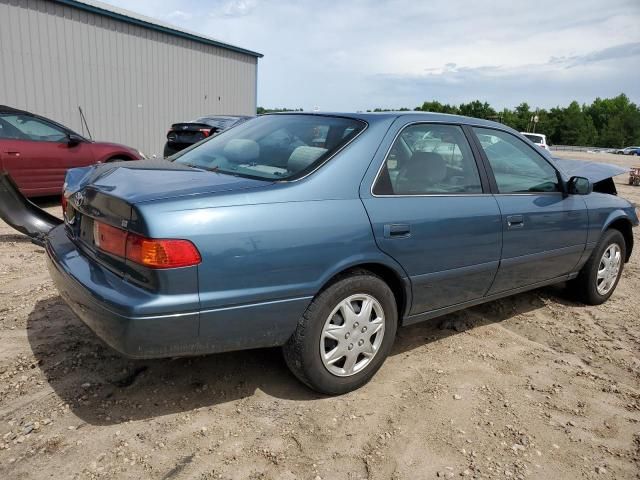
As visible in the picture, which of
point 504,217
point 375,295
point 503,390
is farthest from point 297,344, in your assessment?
point 504,217

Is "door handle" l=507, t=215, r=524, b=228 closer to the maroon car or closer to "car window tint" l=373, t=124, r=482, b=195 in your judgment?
"car window tint" l=373, t=124, r=482, b=195

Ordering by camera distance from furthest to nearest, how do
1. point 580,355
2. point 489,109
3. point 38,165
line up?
point 489,109 < point 38,165 < point 580,355

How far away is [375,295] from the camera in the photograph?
2.78 meters

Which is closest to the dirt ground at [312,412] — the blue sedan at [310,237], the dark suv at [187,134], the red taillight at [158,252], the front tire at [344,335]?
the front tire at [344,335]

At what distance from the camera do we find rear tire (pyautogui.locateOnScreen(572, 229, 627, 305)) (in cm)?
439

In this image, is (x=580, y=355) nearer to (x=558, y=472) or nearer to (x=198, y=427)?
(x=558, y=472)

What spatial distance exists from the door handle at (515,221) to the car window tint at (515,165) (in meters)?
0.19

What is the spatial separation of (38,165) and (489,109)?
90346 mm

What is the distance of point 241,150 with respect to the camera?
310 centimetres

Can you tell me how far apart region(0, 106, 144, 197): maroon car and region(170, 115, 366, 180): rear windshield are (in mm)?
4677

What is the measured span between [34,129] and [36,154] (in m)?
0.42

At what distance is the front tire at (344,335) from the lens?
257 centimetres

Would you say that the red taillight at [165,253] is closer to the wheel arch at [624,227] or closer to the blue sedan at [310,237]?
the blue sedan at [310,237]

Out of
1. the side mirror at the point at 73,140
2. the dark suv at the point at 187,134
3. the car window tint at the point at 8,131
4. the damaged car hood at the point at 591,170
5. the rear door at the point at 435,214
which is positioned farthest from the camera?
the dark suv at the point at 187,134
